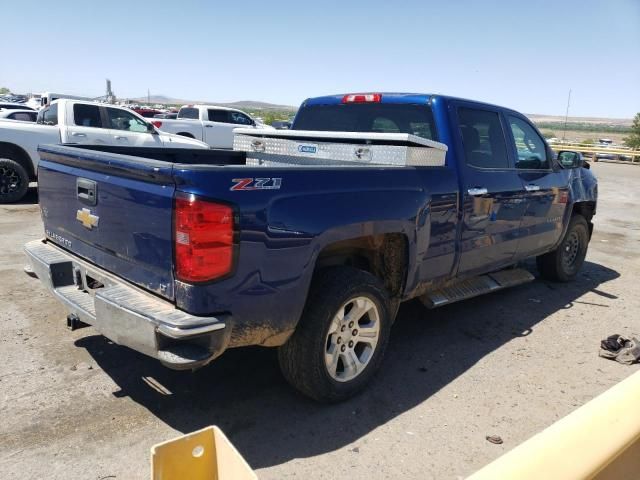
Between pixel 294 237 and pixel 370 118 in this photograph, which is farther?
pixel 370 118

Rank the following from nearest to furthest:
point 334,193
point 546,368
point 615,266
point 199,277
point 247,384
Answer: point 199,277 < point 334,193 < point 247,384 < point 546,368 < point 615,266

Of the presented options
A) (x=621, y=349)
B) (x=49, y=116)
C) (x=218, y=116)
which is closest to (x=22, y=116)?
(x=49, y=116)

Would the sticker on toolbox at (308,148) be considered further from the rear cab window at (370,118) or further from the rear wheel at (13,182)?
the rear wheel at (13,182)

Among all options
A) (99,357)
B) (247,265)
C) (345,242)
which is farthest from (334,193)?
(99,357)

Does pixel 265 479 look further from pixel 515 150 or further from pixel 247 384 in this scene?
pixel 515 150

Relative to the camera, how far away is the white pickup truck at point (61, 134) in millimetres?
9219

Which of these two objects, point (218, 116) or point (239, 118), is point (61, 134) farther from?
point (239, 118)

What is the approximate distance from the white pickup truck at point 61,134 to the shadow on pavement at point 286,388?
20.8 feet

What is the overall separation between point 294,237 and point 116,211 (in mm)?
985

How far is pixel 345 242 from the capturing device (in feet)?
10.9

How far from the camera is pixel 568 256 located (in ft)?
20.8

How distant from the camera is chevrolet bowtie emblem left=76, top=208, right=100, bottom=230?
309 centimetres

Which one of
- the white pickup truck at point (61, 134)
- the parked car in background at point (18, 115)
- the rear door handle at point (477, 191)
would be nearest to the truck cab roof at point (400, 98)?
the rear door handle at point (477, 191)

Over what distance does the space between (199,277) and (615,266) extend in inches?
267
